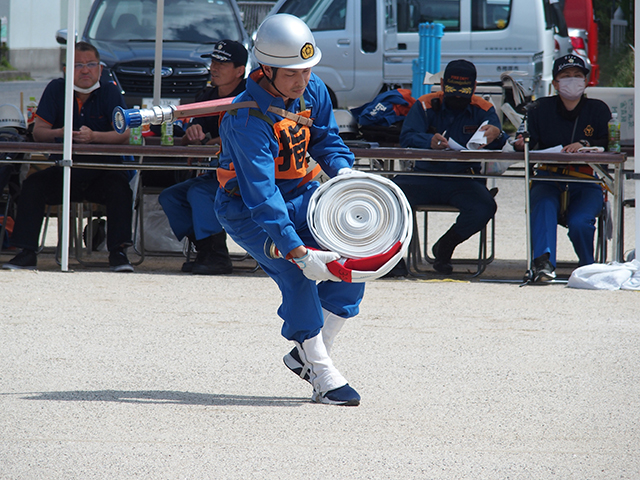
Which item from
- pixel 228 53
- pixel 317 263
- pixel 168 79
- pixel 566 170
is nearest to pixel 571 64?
pixel 566 170

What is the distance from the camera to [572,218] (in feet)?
22.3

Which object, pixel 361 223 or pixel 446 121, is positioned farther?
pixel 446 121

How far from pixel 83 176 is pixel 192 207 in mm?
933

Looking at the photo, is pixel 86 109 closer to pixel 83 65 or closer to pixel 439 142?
pixel 83 65

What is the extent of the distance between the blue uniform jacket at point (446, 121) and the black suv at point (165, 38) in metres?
4.23

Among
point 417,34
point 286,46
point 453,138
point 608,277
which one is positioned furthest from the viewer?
point 417,34

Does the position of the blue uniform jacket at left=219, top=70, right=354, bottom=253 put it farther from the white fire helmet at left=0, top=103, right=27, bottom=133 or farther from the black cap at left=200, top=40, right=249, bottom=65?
the white fire helmet at left=0, top=103, right=27, bottom=133

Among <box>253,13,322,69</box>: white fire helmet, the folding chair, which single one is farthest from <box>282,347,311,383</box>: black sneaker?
the folding chair

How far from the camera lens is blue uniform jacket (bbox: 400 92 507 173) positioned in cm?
716

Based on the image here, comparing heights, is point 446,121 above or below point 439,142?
above

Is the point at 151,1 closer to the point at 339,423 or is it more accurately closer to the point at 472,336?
the point at 472,336

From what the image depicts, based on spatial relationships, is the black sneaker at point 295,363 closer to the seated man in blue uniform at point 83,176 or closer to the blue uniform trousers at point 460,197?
the blue uniform trousers at point 460,197

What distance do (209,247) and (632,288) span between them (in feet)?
10.1

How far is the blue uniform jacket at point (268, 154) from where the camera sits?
11.6 feet
